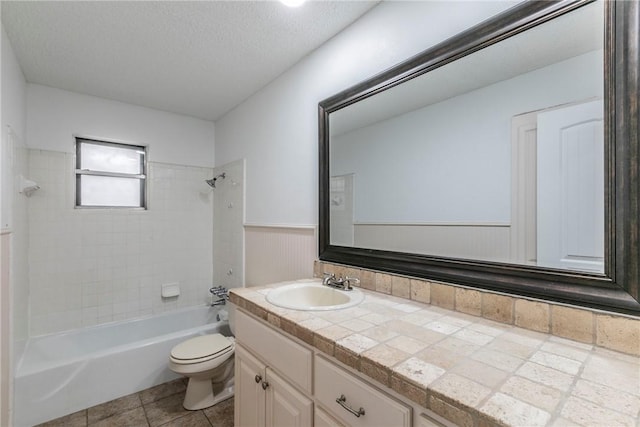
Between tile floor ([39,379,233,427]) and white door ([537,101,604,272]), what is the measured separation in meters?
2.08

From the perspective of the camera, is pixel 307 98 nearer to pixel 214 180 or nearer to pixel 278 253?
pixel 278 253

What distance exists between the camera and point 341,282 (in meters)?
1.48

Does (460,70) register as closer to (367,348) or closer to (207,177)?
(367,348)

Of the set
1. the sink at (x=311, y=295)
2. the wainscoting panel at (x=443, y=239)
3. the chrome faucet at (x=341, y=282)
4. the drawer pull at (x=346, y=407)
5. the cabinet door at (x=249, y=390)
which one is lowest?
the cabinet door at (x=249, y=390)

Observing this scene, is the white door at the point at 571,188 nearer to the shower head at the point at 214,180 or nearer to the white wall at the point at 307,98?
the white wall at the point at 307,98

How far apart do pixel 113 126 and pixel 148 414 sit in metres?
2.45

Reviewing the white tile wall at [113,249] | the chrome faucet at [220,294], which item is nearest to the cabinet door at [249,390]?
the chrome faucet at [220,294]

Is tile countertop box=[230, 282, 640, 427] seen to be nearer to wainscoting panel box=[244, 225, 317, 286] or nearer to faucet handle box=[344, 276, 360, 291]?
faucet handle box=[344, 276, 360, 291]

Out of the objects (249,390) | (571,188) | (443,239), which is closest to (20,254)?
(249,390)

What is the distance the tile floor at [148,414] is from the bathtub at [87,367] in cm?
7

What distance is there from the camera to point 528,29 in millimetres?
949

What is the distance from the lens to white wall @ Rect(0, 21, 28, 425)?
61.2 inches

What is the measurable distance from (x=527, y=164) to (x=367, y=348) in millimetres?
822

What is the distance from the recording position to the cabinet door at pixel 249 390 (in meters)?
1.22
